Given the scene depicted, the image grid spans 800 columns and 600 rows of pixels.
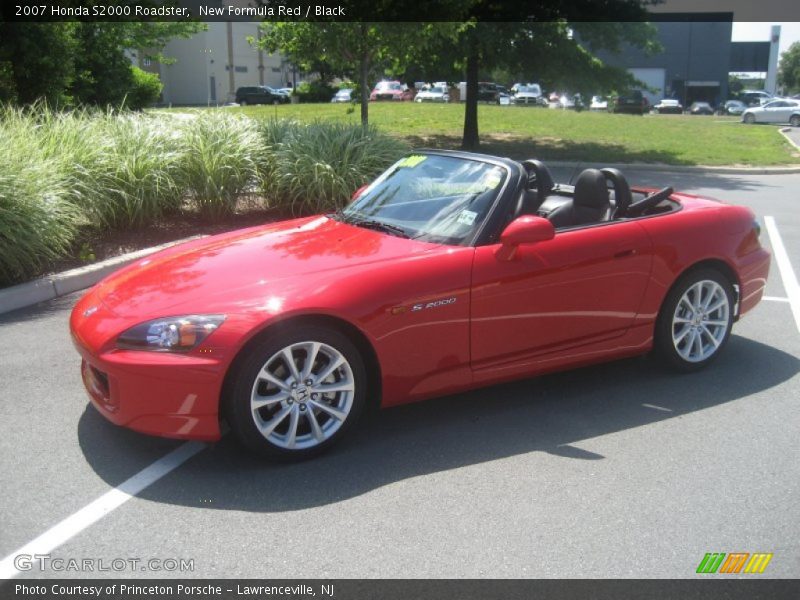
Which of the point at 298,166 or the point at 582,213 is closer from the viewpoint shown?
the point at 582,213

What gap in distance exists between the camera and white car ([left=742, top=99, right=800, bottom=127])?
4550 centimetres

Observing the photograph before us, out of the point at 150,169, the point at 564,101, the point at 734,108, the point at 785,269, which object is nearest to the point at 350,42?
the point at 150,169

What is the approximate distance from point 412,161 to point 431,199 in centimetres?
64

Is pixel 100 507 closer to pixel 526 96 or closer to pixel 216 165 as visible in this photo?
pixel 216 165

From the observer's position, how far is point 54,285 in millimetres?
7016

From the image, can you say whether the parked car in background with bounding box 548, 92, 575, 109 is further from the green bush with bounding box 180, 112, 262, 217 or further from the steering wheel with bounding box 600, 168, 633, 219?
the steering wheel with bounding box 600, 168, 633, 219

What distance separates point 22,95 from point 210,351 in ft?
37.7

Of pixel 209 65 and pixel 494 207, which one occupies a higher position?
pixel 209 65

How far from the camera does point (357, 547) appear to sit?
3258mm

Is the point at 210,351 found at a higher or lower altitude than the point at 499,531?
higher

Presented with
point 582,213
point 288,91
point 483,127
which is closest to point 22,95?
point 582,213

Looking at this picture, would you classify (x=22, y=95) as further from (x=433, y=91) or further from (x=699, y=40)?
(x=699, y=40)
